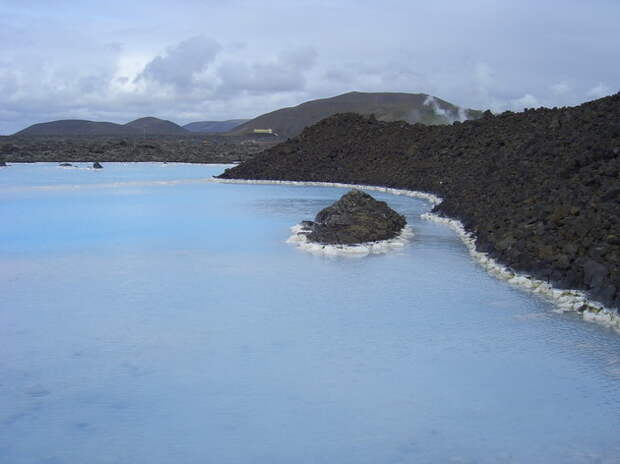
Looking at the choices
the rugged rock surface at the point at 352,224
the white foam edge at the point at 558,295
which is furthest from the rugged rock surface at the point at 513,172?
the rugged rock surface at the point at 352,224

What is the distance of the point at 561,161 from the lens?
12.7 metres

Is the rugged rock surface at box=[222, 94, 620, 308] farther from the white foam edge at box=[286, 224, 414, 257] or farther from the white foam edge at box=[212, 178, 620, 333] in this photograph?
the white foam edge at box=[286, 224, 414, 257]

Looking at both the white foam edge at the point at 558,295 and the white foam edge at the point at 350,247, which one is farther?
the white foam edge at the point at 350,247

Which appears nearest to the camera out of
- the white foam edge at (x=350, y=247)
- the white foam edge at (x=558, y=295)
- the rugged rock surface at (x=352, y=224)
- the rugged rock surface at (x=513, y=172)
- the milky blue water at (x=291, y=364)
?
the milky blue water at (x=291, y=364)

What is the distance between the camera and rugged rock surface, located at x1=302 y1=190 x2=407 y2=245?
11.1m

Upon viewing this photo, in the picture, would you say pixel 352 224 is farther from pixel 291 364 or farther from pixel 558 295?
pixel 291 364

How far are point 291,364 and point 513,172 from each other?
416 inches

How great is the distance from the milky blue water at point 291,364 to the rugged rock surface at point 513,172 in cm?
71

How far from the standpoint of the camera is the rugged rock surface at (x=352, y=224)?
1109 centimetres

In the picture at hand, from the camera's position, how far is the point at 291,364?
17.6 feet

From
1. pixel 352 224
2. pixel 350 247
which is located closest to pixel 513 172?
pixel 352 224

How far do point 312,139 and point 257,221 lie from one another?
1709cm

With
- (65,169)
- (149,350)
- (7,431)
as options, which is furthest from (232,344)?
(65,169)

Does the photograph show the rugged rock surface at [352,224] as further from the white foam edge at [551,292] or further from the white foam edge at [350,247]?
the white foam edge at [551,292]
